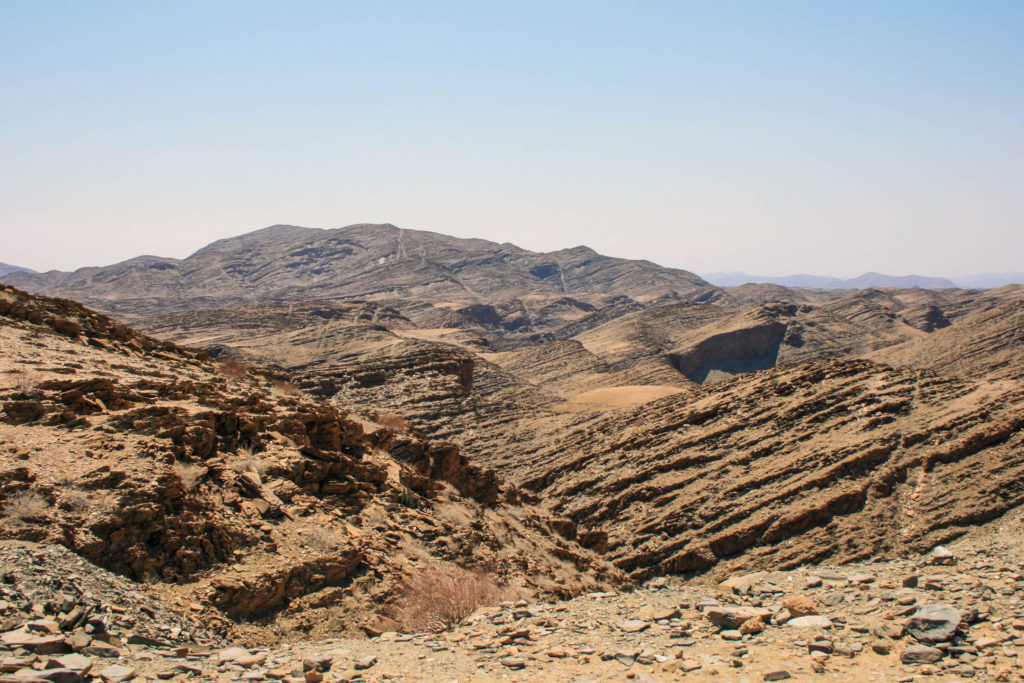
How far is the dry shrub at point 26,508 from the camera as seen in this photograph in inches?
306

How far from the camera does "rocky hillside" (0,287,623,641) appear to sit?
8195mm

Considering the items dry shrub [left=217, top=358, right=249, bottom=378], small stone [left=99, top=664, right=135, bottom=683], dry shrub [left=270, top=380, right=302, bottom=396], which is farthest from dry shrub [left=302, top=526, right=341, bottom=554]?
dry shrub [left=270, top=380, right=302, bottom=396]

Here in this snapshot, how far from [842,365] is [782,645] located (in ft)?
53.1

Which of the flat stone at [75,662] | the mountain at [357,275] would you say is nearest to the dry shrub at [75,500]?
the flat stone at [75,662]

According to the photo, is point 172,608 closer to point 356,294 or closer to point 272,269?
point 356,294

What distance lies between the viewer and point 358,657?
735 centimetres

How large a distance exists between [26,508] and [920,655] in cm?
871

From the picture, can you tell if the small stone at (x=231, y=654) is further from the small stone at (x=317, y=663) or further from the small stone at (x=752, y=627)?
the small stone at (x=752, y=627)

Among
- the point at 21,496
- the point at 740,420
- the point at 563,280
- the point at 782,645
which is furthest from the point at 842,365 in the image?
the point at 563,280

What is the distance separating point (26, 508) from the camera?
785 centimetres

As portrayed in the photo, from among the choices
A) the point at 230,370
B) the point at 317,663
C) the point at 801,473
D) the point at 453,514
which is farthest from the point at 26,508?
the point at 801,473

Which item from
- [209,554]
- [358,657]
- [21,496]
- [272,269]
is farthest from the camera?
[272,269]

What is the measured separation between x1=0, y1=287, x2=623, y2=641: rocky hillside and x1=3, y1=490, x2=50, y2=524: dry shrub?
0.04 ft

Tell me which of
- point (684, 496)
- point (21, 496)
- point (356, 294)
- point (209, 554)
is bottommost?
point (684, 496)
